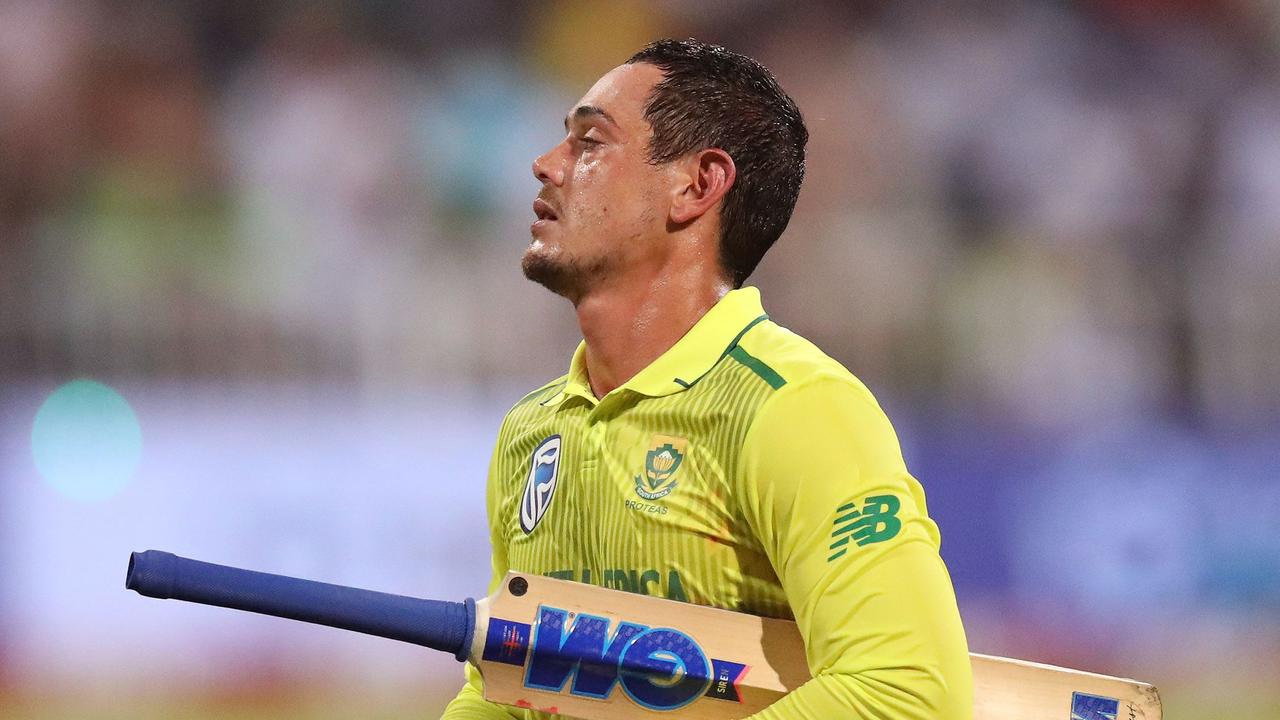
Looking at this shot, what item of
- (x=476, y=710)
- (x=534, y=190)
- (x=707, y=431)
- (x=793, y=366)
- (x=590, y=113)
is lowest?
(x=476, y=710)

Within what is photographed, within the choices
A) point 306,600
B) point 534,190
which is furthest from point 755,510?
point 534,190

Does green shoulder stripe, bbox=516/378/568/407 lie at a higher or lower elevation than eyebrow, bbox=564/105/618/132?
lower

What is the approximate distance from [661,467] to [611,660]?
314 mm

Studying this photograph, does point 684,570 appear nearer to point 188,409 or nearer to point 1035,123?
point 188,409

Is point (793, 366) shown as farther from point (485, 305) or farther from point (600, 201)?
point (485, 305)

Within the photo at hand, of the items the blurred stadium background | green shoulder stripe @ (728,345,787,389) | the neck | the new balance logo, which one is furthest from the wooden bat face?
the blurred stadium background

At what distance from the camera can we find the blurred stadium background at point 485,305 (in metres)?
5.77

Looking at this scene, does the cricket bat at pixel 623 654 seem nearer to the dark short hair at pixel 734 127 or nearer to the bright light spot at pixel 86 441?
the dark short hair at pixel 734 127

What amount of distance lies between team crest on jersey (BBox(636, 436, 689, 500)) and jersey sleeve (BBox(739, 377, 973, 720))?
0.57 ft

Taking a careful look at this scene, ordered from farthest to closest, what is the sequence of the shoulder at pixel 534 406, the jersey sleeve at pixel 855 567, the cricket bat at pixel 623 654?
the shoulder at pixel 534 406 < the cricket bat at pixel 623 654 < the jersey sleeve at pixel 855 567

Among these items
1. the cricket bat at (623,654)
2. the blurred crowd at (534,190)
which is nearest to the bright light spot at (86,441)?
the blurred crowd at (534,190)

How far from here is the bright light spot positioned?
5.74m

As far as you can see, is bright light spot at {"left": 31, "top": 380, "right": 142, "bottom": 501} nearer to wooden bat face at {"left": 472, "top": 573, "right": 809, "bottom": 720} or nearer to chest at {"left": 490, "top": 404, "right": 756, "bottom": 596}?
chest at {"left": 490, "top": 404, "right": 756, "bottom": 596}

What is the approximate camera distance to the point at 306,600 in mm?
1913
